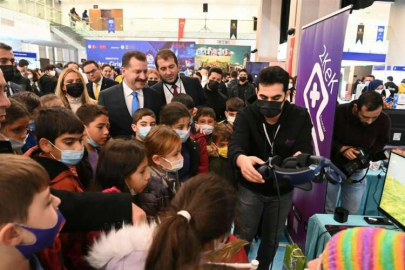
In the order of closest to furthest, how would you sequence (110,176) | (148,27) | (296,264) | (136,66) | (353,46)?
(110,176) < (296,264) < (136,66) < (353,46) < (148,27)

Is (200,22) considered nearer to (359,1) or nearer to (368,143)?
(359,1)

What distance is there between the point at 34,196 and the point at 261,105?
1.25 m

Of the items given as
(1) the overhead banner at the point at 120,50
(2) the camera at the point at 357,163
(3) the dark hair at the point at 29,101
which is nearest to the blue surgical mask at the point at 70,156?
(3) the dark hair at the point at 29,101

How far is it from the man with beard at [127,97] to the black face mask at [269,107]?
1.19 metres

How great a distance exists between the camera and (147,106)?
257 cm

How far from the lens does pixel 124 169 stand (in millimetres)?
1477

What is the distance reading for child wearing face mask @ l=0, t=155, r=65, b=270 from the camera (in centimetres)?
80

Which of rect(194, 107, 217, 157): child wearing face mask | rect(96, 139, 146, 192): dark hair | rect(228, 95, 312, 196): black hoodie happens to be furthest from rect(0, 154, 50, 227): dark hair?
rect(194, 107, 217, 157): child wearing face mask

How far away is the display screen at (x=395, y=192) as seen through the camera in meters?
1.55

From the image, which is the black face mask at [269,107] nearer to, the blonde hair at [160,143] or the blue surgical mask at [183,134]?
the blonde hair at [160,143]

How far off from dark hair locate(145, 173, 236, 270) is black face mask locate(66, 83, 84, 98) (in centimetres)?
229

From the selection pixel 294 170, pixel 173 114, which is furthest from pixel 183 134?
pixel 294 170

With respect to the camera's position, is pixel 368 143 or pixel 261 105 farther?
pixel 368 143

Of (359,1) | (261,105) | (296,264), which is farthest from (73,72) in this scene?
(359,1)
